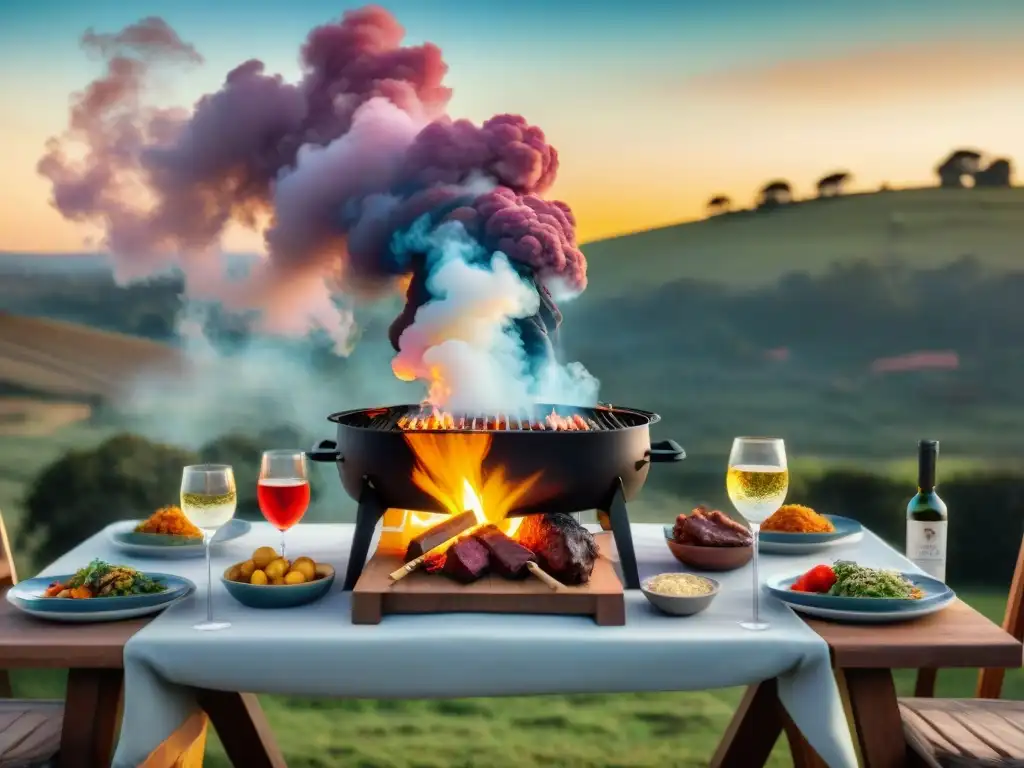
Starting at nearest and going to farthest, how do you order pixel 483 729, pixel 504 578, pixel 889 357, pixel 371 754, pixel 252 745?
1. pixel 504 578
2. pixel 252 745
3. pixel 371 754
4. pixel 483 729
5. pixel 889 357

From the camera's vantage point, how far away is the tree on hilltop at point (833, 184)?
626cm

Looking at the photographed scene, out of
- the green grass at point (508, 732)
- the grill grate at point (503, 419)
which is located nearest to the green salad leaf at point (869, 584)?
the grill grate at point (503, 419)

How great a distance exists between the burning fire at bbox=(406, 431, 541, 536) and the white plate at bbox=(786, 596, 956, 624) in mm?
646

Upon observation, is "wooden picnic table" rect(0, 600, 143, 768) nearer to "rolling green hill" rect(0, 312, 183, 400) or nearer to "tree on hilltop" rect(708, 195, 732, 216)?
"rolling green hill" rect(0, 312, 183, 400)

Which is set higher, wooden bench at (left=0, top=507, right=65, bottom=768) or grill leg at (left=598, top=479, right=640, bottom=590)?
grill leg at (left=598, top=479, right=640, bottom=590)

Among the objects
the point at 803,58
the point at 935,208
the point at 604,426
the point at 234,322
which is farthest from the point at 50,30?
the point at 935,208

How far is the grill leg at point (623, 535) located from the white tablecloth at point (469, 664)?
0.30 metres

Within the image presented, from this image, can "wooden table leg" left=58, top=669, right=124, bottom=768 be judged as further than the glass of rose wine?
No

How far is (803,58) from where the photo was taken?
5.98m

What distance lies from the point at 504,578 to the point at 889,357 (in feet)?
17.2

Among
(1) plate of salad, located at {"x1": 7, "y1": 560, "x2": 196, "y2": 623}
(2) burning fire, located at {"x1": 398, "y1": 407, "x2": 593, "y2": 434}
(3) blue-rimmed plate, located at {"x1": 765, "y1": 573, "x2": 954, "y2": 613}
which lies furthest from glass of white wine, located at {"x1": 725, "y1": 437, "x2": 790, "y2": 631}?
(1) plate of salad, located at {"x1": 7, "y1": 560, "x2": 196, "y2": 623}

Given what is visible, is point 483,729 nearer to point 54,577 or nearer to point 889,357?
point 54,577

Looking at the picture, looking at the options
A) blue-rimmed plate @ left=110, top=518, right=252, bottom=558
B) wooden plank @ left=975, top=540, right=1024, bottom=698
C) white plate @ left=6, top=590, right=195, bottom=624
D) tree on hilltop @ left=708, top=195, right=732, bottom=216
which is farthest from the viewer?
tree on hilltop @ left=708, top=195, right=732, bottom=216

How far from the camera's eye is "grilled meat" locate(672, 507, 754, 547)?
2.35 meters
